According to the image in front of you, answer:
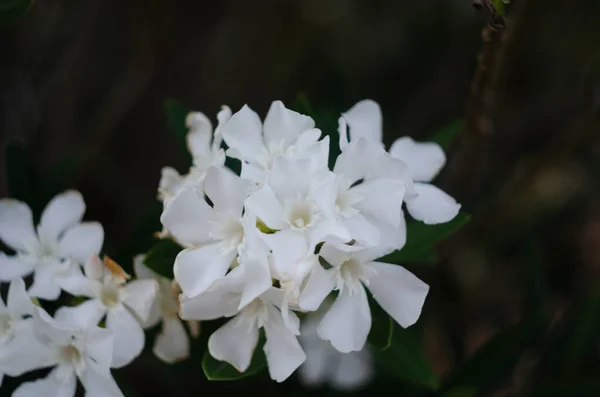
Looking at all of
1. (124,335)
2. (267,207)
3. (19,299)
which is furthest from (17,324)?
(267,207)

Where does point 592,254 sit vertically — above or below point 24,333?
below

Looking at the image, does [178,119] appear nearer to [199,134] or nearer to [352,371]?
[199,134]

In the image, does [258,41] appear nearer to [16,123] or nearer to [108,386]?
[16,123]

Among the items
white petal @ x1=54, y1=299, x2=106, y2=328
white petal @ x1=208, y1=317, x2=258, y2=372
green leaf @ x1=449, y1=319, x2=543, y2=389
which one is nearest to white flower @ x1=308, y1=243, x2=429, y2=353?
white petal @ x1=208, y1=317, x2=258, y2=372

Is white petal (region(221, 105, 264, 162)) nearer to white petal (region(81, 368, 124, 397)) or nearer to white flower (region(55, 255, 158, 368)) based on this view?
white flower (region(55, 255, 158, 368))

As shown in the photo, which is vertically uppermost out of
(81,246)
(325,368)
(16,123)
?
(81,246)

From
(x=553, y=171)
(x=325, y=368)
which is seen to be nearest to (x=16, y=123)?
(x=325, y=368)
